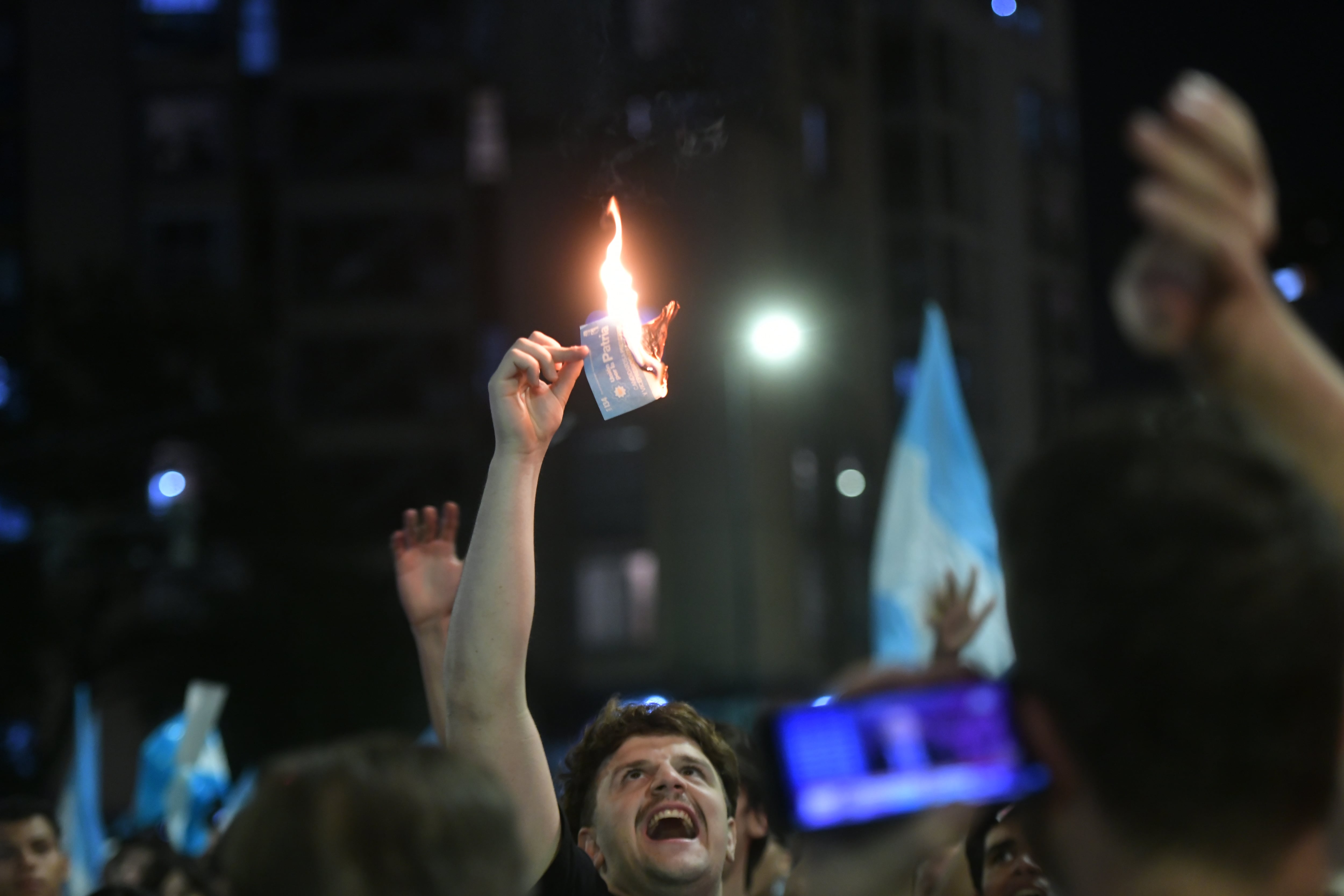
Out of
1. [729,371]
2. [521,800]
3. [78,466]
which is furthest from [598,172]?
[78,466]

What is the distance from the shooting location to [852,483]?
3634cm

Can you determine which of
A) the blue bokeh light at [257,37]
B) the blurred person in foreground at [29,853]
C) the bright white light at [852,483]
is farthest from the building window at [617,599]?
the blurred person in foreground at [29,853]

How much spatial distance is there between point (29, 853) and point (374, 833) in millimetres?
3685

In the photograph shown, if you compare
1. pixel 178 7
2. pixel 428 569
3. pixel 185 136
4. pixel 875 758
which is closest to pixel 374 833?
pixel 875 758

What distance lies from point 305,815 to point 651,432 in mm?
32768

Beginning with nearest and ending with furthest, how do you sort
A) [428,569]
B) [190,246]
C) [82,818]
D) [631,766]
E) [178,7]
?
[631,766] → [428,569] → [82,818] → [190,246] → [178,7]

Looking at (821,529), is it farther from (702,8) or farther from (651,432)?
(702,8)

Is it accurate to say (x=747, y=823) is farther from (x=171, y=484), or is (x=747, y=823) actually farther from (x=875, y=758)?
(x=171, y=484)

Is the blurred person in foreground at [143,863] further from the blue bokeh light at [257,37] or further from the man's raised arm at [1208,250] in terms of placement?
the blue bokeh light at [257,37]

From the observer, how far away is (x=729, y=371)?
734 inches

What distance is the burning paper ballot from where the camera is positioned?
291 centimetres

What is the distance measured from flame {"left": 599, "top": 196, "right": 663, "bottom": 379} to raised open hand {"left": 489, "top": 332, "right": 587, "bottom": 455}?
11 cm

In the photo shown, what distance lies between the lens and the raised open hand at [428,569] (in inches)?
130

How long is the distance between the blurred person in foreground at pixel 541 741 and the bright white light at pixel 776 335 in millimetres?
5551
